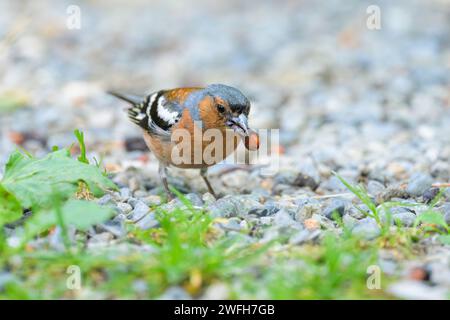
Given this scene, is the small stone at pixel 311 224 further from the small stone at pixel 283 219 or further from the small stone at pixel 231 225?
the small stone at pixel 231 225

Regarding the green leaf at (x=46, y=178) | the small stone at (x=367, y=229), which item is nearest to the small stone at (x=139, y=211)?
the green leaf at (x=46, y=178)

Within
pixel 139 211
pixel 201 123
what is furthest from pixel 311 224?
pixel 201 123

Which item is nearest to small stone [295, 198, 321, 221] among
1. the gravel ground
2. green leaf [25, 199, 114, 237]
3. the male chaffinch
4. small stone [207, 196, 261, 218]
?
the gravel ground

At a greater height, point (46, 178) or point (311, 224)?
point (46, 178)

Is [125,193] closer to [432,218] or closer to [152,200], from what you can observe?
[152,200]

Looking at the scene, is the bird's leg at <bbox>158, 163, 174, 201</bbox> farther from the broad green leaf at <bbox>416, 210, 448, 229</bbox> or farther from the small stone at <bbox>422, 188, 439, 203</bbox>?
the broad green leaf at <bbox>416, 210, 448, 229</bbox>
